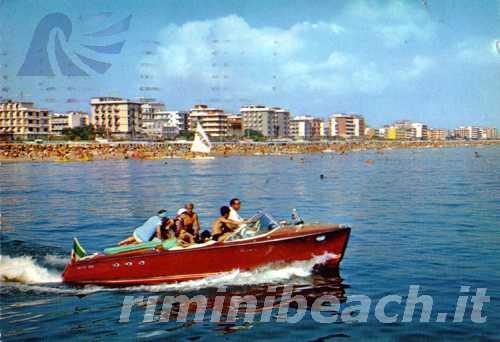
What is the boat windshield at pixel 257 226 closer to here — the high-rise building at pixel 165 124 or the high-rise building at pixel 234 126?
the high-rise building at pixel 165 124

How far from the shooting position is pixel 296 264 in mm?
15039

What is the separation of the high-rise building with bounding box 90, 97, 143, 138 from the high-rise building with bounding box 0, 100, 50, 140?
2227 centimetres

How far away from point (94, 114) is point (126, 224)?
154690 millimetres

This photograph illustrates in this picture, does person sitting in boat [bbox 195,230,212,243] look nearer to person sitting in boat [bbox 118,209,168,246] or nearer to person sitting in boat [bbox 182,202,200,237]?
person sitting in boat [bbox 182,202,200,237]

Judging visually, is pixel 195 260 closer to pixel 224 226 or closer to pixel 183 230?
pixel 183 230

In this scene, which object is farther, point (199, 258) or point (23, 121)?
point (23, 121)

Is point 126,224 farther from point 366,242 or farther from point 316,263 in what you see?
point 316,263

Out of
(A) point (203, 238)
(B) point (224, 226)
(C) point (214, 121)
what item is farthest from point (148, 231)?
(C) point (214, 121)

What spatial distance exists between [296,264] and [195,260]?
272 cm

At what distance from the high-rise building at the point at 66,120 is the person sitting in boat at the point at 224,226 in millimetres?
178097

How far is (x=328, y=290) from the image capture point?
47.2 feet

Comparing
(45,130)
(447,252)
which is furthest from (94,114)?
(447,252)

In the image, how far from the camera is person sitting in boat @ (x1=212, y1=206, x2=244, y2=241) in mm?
14875

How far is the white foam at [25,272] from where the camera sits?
1578 centimetres
